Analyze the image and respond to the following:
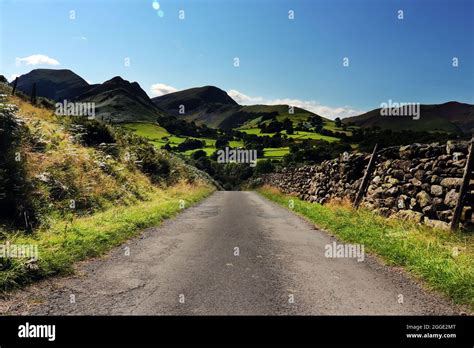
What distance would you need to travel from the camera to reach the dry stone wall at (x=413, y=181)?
34.9ft

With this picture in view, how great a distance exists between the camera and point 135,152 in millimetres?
30547

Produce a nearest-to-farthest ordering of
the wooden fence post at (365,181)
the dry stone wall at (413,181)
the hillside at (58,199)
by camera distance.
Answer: the hillside at (58,199), the dry stone wall at (413,181), the wooden fence post at (365,181)

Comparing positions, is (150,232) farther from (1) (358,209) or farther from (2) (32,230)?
(1) (358,209)

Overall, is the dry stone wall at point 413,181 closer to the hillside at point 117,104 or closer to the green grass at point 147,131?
the green grass at point 147,131

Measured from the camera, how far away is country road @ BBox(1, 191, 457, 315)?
17.6ft

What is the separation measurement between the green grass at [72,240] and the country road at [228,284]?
350 millimetres

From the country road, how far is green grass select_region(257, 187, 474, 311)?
340 millimetres

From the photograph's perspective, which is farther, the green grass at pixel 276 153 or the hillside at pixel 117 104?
the hillside at pixel 117 104

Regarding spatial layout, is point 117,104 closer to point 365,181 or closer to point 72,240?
point 365,181

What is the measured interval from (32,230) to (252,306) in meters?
6.79

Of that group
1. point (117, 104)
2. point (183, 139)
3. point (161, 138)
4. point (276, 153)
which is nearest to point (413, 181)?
point (276, 153)

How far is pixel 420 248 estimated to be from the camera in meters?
8.53

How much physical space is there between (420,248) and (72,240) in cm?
811

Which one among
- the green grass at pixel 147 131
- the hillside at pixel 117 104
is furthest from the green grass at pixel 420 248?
the hillside at pixel 117 104
